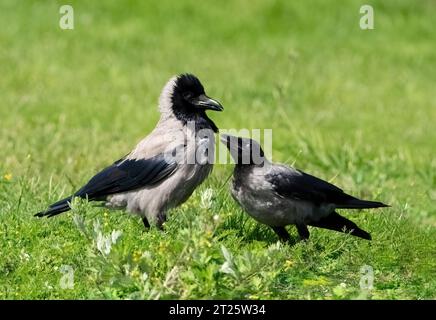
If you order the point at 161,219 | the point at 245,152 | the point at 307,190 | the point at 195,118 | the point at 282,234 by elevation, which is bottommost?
the point at 282,234

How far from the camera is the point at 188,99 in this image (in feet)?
25.3

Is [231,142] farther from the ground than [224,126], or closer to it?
farther from the ground

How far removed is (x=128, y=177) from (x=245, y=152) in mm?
923

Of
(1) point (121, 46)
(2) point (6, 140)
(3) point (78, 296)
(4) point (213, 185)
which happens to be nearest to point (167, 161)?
(4) point (213, 185)

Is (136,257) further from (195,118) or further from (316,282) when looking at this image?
(195,118)

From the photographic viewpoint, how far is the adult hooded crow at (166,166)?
7328 millimetres

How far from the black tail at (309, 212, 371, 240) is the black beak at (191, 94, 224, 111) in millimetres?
1179

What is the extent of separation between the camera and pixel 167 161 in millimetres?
7336

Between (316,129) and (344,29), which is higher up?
(344,29)

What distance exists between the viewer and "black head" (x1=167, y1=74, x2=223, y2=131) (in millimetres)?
7715

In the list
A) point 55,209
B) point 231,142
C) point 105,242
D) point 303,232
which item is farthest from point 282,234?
point 105,242
